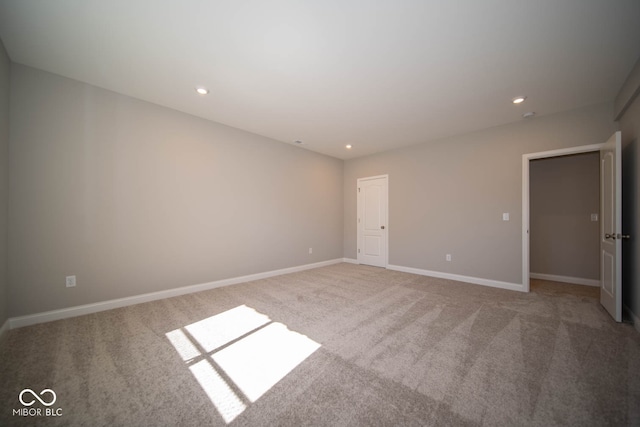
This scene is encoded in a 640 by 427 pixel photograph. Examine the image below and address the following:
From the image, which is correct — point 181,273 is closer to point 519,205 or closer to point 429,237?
point 429,237

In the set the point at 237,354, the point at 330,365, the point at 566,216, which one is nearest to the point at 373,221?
the point at 566,216

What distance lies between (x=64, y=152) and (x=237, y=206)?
214 cm

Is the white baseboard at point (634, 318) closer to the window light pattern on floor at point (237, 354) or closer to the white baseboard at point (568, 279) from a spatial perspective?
the white baseboard at point (568, 279)

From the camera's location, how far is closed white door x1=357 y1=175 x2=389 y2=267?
5.44 m

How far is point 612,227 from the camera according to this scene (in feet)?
8.82

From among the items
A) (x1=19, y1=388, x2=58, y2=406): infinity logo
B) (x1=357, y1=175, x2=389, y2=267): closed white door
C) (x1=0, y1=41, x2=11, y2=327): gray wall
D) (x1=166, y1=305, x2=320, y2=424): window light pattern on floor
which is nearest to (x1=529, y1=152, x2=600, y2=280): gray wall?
(x1=357, y1=175, x2=389, y2=267): closed white door

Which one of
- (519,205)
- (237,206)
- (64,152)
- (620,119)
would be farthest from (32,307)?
(620,119)

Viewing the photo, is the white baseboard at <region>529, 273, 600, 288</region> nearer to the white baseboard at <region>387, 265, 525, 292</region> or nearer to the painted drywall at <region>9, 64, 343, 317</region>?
the white baseboard at <region>387, 265, 525, 292</region>

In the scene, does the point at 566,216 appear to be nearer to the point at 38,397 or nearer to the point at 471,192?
the point at 471,192

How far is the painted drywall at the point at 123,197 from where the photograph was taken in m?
2.50

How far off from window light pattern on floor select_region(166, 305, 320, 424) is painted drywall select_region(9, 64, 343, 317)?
4.47 feet

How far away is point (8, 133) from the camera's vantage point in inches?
93.9

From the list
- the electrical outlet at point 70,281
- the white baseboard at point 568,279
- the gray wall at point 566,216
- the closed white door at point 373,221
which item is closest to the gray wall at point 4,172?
the electrical outlet at point 70,281

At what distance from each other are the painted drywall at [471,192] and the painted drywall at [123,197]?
2.72m
